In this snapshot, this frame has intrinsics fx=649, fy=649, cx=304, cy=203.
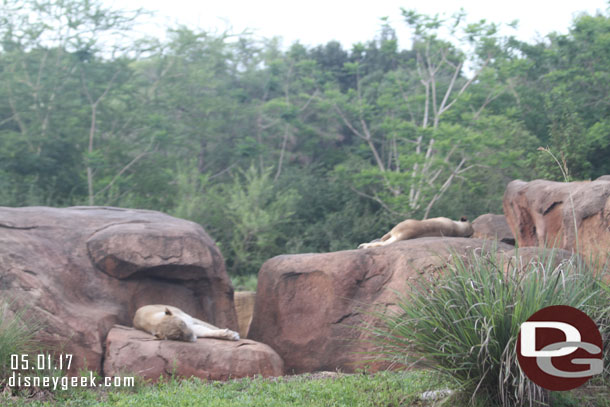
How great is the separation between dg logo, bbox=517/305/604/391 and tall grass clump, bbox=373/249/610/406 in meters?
0.07

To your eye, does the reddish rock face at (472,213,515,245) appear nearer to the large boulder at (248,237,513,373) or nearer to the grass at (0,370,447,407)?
the large boulder at (248,237,513,373)

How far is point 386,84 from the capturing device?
27.7m

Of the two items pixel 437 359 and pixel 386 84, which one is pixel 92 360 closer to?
pixel 437 359

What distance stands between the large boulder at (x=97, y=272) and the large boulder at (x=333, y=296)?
1166 mm

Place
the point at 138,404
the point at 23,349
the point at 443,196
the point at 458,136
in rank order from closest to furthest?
the point at 138,404, the point at 23,349, the point at 458,136, the point at 443,196

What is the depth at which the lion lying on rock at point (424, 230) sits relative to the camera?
10398 mm

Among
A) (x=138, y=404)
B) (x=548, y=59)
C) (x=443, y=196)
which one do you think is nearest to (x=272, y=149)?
(x=443, y=196)

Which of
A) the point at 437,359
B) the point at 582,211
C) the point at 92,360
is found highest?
the point at 582,211

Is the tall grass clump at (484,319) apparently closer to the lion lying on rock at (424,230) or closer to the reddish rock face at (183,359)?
the reddish rock face at (183,359)

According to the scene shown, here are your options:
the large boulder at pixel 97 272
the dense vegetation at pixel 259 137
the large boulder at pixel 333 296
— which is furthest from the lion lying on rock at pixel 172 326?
the dense vegetation at pixel 259 137

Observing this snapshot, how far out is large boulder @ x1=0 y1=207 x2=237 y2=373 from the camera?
8086mm

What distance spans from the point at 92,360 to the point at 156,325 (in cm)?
86

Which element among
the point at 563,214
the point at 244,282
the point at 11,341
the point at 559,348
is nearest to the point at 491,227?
the point at 563,214

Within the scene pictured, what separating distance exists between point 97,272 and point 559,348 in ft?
22.2
